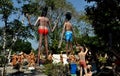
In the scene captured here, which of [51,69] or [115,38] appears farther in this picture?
[51,69]

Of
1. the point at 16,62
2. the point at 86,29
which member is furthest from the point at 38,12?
the point at 86,29

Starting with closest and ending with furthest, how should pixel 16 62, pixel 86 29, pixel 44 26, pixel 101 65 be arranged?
pixel 44 26 → pixel 101 65 → pixel 16 62 → pixel 86 29

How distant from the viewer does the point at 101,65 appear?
927 inches

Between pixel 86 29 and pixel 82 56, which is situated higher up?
pixel 86 29

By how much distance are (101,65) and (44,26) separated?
1181 centimetres

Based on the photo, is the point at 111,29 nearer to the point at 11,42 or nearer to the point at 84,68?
the point at 84,68

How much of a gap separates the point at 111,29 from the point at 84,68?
14.1 feet

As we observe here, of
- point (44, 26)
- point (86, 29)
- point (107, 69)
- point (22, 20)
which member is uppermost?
point (86, 29)

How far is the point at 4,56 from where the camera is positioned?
2042cm

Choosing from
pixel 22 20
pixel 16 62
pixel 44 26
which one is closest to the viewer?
pixel 44 26

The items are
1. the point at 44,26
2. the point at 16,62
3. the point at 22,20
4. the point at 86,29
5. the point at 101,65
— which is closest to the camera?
the point at 44,26

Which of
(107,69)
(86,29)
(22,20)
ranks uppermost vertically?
(86,29)

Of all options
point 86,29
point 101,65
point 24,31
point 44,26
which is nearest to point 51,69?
point 101,65

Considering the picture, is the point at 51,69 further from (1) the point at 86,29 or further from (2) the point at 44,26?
(1) the point at 86,29
